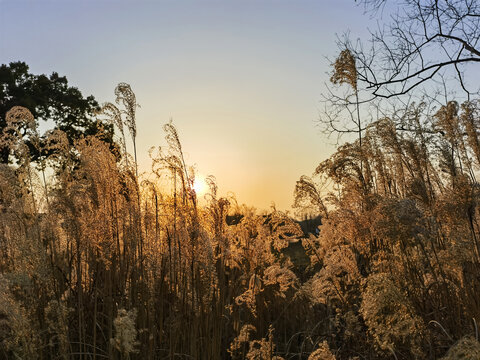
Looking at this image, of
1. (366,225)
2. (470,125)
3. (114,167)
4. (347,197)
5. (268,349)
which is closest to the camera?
(268,349)

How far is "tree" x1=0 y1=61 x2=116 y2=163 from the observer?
66.5ft

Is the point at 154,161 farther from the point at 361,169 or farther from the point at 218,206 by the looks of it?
the point at 361,169

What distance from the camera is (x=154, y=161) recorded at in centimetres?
318

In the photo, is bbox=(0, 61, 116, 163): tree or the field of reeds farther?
bbox=(0, 61, 116, 163): tree

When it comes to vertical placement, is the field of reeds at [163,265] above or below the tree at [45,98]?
below

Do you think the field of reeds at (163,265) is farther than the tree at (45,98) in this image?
No

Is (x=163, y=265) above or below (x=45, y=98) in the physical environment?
below

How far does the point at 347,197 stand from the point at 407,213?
3.85 ft

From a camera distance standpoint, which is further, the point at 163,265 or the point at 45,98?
the point at 45,98

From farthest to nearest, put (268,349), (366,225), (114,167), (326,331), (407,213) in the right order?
(326,331), (366,225), (114,167), (268,349), (407,213)

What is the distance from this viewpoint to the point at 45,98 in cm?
2106

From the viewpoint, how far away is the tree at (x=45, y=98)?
66.5 ft

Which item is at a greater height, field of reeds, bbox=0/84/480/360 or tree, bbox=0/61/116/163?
tree, bbox=0/61/116/163

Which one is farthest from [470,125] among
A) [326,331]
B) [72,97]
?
[72,97]
